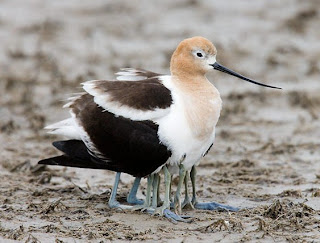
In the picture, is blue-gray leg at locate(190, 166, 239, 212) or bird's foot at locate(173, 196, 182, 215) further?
blue-gray leg at locate(190, 166, 239, 212)

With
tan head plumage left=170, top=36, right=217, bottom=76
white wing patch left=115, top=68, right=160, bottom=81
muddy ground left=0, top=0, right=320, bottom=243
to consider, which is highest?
tan head plumage left=170, top=36, right=217, bottom=76

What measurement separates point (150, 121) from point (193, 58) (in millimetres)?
767

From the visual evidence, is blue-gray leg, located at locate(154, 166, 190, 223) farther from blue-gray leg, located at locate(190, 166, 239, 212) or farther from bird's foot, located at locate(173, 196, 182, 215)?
blue-gray leg, located at locate(190, 166, 239, 212)

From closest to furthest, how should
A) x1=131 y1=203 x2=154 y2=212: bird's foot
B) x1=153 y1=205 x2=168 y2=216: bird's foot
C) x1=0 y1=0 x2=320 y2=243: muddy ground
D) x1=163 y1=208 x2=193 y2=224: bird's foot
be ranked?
x1=0 y1=0 x2=320 y2=243: muddy ground < x1=163 y1=208 x2=193 y2=224: bird's foot < x1=153 y1=205 x2=168 y2=216: bird's foot < x1=131 y1=203 x2=154 y2=212: bird's foot

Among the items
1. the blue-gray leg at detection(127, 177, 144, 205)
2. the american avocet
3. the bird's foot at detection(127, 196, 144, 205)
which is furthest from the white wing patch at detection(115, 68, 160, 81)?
the bird's foot at detection(127, 196, 144, 205)

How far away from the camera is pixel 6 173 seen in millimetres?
7898

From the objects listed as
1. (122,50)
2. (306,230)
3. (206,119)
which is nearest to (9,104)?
(122,50)

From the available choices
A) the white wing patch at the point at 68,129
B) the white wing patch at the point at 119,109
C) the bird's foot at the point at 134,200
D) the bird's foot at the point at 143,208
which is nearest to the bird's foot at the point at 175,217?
the bird's foot at the point at 143,208

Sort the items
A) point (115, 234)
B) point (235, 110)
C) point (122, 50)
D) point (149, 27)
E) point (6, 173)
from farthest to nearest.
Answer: point (149, 27)
point (122, 50)
point (235, 110)
point (6, 173)
point (115, 234)

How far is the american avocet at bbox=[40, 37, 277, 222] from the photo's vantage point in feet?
21.0

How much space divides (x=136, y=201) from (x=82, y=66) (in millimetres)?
5299

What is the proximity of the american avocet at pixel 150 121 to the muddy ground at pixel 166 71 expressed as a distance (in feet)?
1.44

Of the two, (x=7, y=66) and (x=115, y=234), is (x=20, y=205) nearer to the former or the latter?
(x=115, y=234)

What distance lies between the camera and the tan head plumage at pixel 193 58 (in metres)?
6.83
